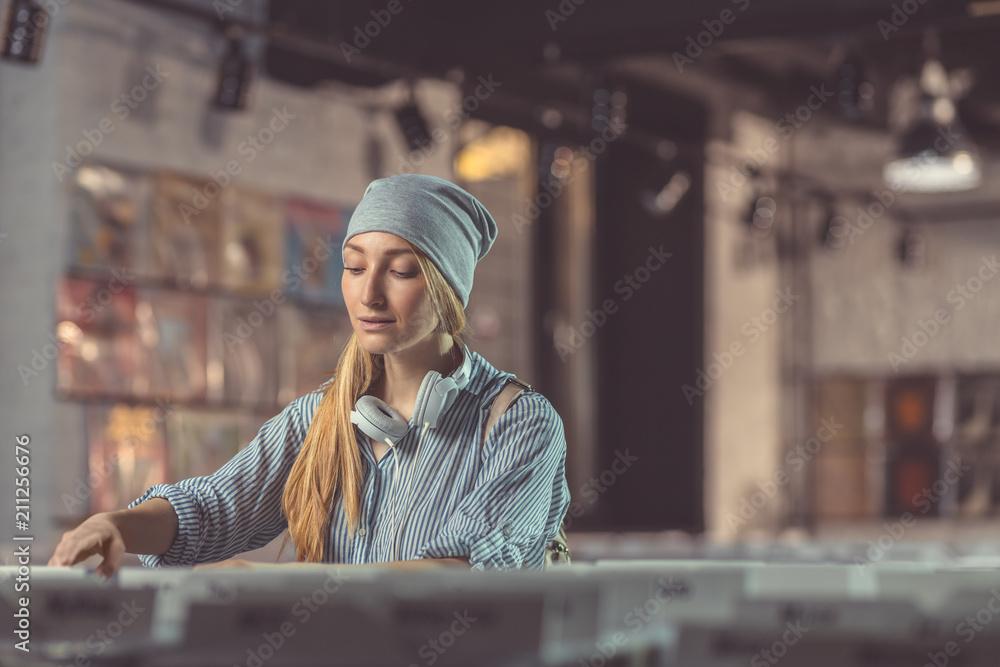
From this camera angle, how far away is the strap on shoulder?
65.6 inches

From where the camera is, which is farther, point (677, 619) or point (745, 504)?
point (745, 504)

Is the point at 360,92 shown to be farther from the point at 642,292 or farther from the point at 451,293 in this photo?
the point at 451,293

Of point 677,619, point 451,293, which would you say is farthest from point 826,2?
point 677,619

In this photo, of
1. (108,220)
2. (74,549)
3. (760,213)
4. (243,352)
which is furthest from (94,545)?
(760,213)

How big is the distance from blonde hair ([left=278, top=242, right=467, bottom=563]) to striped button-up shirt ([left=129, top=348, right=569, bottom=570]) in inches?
0.9

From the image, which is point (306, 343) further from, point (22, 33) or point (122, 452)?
point (22, 33)

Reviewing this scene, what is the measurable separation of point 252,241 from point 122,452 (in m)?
1.07

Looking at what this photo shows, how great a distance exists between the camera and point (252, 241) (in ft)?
18.4

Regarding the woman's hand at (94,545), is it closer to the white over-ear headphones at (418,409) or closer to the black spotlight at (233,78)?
the white over-ear headphones at (418,409)

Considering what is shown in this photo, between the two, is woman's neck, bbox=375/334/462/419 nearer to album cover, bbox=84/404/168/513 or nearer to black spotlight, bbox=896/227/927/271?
album cover, bbox=84/404/168/513

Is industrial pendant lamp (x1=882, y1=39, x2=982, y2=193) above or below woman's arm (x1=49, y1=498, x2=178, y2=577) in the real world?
→ above

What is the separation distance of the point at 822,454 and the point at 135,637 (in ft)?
28.0

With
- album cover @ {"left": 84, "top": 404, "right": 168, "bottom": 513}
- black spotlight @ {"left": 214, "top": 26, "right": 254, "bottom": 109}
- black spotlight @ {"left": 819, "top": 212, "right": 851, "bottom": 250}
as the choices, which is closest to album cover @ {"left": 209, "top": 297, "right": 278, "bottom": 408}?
album cover @ {"left": 84, "top": 404, "right": 168, "bottom": 513}

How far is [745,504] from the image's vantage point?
9.12m
